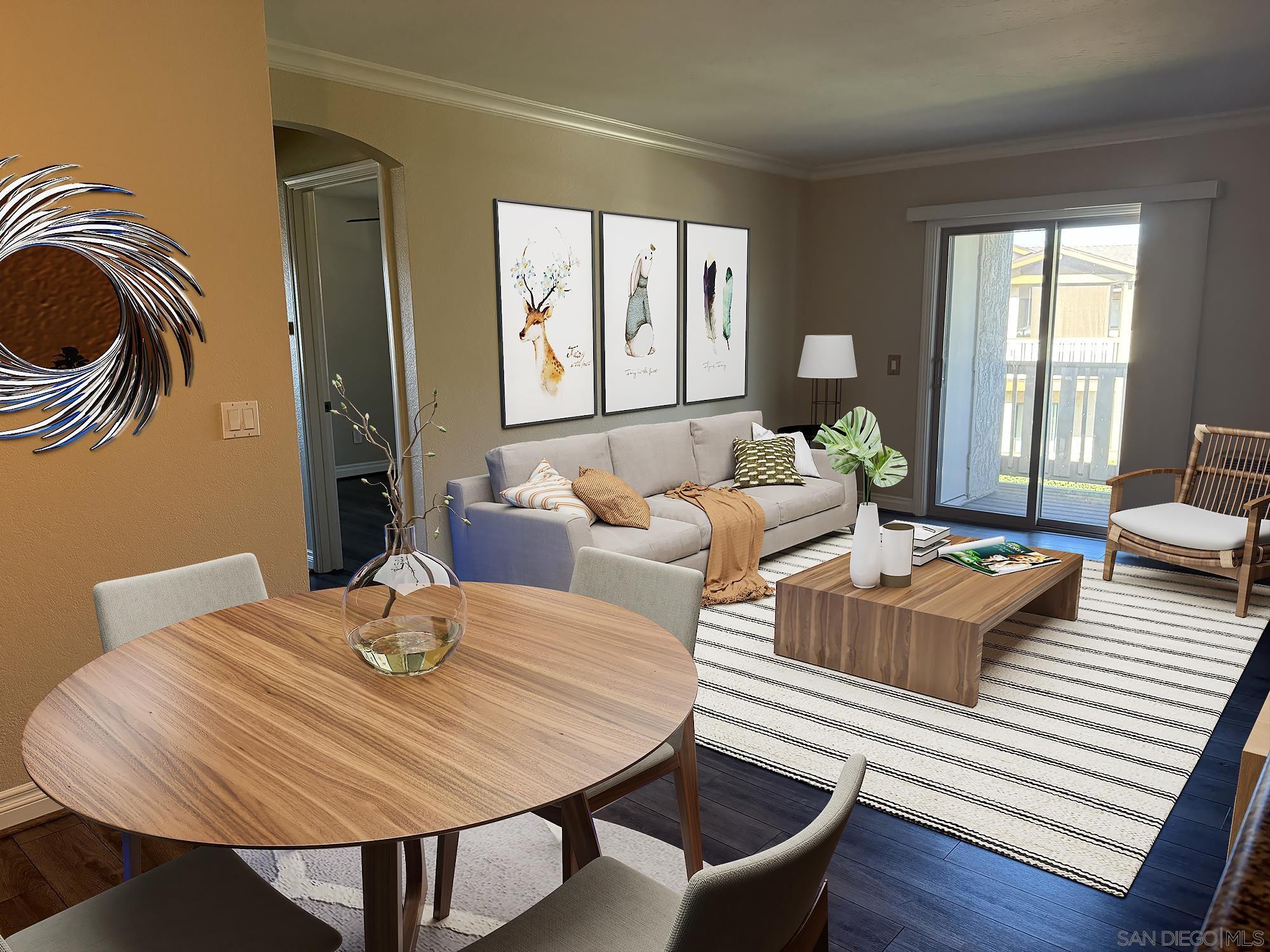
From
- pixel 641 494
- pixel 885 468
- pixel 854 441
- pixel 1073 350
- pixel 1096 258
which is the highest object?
pixel 1096 258

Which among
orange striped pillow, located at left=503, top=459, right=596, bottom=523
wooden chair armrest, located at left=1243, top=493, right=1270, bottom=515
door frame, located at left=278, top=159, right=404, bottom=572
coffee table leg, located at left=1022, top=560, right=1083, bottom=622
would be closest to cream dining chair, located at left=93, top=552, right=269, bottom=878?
orange striped pillow, located at left=503, top=459, right=596, bottom=523

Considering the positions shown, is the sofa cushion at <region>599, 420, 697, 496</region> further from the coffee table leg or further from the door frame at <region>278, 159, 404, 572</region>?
the coffee table leg

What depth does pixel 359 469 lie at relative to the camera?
834cm

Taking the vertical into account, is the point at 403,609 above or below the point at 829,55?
Result: below

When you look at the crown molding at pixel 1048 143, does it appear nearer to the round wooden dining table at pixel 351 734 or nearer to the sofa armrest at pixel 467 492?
the sofa armrest at pixel 467 492

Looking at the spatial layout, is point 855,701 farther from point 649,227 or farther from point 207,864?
point 649,227

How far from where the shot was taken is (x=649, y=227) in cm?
552

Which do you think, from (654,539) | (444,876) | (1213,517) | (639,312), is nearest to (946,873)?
(444,876)

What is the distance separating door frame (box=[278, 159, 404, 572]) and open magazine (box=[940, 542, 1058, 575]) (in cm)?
288

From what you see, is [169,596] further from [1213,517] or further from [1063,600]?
[1213,517]

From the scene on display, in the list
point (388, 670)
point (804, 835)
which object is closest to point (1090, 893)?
point (804, 835)

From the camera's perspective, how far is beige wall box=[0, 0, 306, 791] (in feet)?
8.11

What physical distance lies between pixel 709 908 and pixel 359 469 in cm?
787

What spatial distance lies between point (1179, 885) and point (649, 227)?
4.39 m
